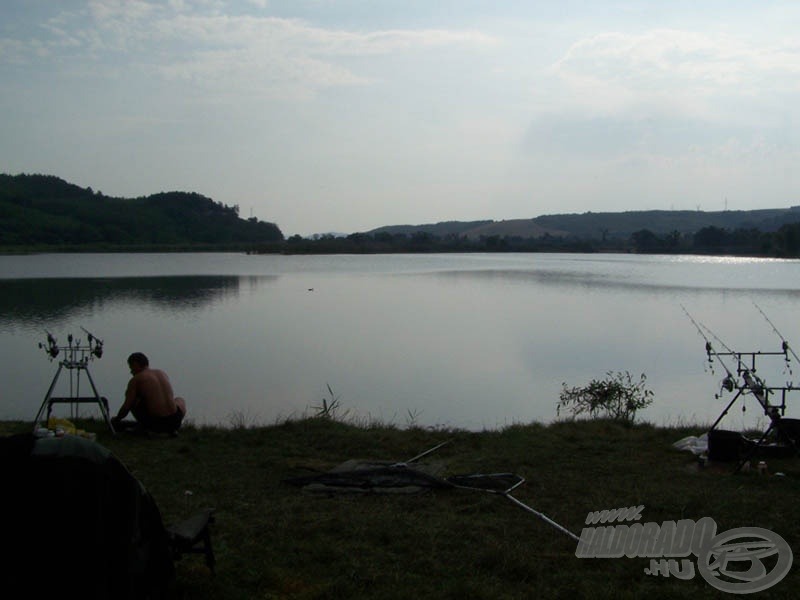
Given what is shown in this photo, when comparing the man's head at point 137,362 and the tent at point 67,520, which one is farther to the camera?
the man's head at point 137,362

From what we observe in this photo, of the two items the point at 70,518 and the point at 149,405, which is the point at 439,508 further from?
the point at 149,405

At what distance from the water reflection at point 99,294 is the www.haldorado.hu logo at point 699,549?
1652 cm

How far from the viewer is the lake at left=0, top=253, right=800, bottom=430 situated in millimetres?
10188

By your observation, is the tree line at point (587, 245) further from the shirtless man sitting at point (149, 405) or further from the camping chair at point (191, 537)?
the camping chair at point (191, 537)

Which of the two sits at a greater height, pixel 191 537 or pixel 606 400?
pixel 191 537

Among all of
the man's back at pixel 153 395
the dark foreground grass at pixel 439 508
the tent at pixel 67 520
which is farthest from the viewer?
the man's back at pixel 153 395

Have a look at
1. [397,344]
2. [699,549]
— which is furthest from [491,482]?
[397,344]

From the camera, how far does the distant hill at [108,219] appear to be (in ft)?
242

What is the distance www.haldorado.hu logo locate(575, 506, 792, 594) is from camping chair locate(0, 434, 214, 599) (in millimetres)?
2062

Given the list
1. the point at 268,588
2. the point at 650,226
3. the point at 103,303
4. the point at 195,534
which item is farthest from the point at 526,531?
the point at 650,226

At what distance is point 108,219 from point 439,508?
292 ft

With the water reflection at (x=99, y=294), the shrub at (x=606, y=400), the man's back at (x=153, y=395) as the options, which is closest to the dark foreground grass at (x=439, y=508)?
the man's back at (x=153, y=395)

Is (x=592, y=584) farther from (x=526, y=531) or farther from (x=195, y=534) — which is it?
(x=195, y=534)

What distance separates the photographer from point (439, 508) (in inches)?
168
